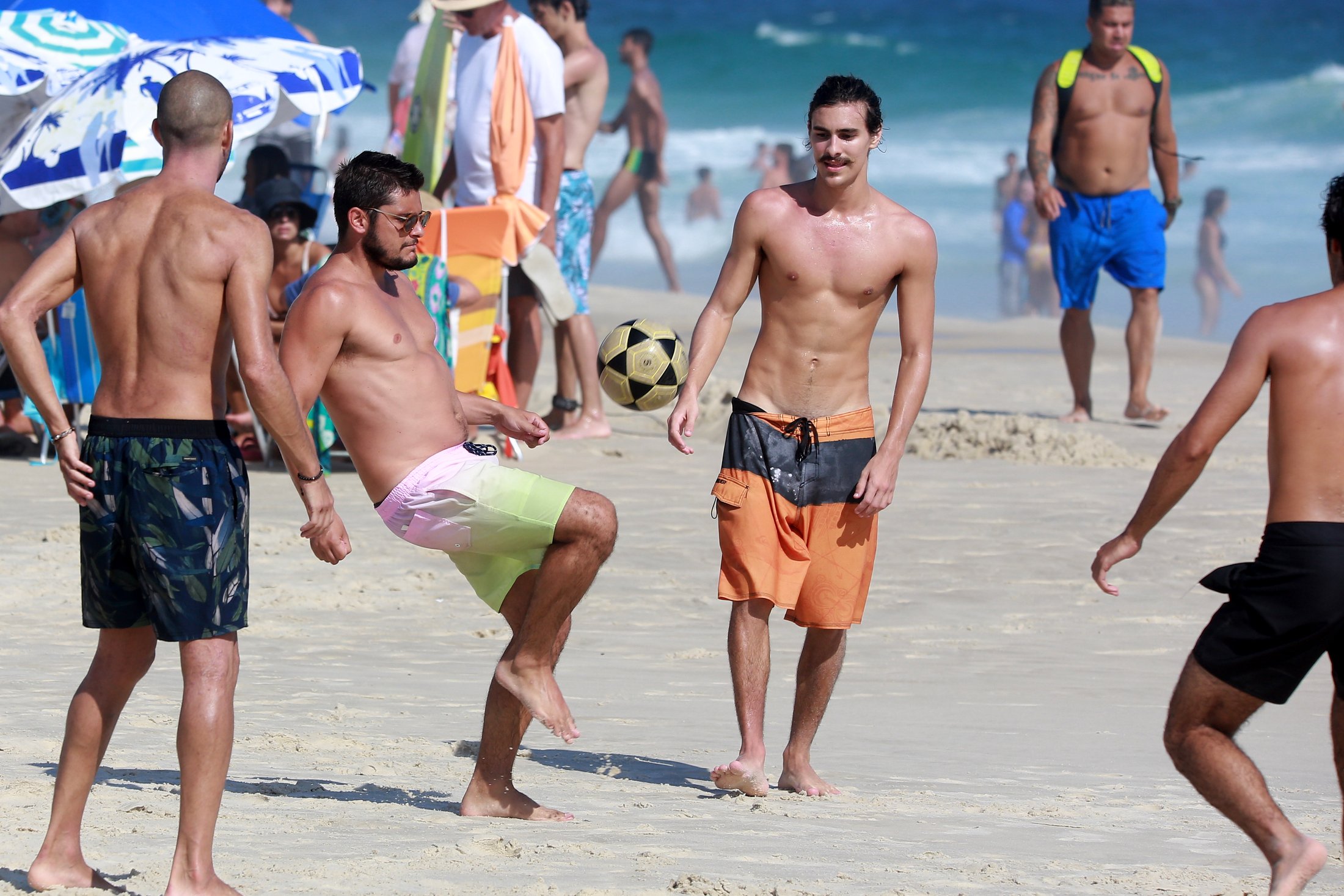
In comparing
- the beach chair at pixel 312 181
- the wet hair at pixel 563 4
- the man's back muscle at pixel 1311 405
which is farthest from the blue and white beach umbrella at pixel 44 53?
the man's back muscle at pixel 1311 405

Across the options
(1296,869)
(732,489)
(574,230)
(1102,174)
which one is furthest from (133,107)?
(1296,869)

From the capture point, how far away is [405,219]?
4.17 m

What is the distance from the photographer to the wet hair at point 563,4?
9758 millimetres

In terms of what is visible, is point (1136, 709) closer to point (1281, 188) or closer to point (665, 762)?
point (665, 762)

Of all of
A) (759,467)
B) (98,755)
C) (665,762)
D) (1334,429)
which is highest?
(1334,429)

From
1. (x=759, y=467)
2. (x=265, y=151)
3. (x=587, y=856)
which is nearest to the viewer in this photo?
(x=587, y=856)

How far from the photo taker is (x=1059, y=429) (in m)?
10.0

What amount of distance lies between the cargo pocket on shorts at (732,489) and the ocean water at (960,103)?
18.1 metres

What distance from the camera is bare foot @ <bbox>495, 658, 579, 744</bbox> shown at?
4035 millimetres

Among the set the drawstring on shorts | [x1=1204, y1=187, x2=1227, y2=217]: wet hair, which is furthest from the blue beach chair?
[x1=1204, y1=187, x2=1227, y2=217]: wet hair

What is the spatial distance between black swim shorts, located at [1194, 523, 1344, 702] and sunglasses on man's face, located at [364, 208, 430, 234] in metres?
2.05

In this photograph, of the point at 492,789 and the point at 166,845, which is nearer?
the point at 166,845

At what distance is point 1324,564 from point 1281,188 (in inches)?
1212

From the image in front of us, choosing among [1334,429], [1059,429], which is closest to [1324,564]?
[1334,429]
